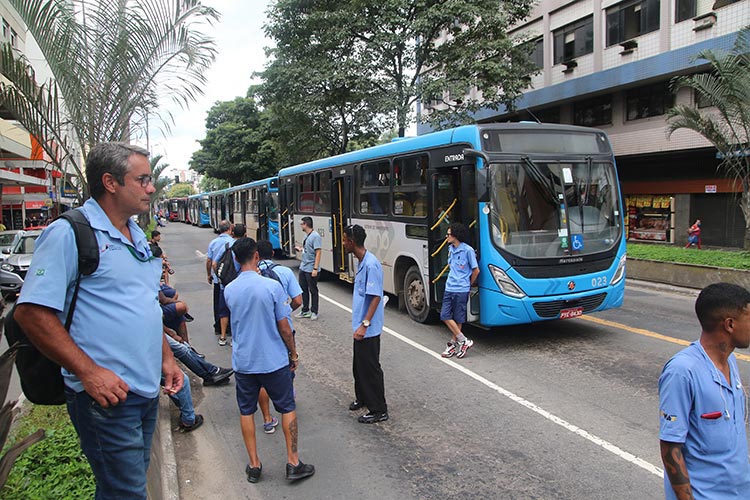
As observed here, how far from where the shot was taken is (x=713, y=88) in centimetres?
1324

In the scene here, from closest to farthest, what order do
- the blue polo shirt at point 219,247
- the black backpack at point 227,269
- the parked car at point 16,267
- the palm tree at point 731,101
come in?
1. the black backpack at point 227,269
2. the blue polo shirt at point 219,247
3. the parked car at point 16,267
4. the palm tree at point 731,101

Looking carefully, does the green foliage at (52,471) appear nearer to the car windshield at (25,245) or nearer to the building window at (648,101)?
the car windshield at (25,245)

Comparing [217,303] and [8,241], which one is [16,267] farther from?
[217,303]

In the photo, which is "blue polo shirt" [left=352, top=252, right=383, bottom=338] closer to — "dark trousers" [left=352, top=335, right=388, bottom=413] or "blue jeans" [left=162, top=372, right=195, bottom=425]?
"dark trousers" [left=352, top=335, right=388, bottom=413]

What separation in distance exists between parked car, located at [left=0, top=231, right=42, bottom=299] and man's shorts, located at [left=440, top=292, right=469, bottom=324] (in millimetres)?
9268

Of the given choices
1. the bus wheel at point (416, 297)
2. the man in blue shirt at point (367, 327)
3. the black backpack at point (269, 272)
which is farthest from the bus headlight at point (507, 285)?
the black backpack at point (269, 272)

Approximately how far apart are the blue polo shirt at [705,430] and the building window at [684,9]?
20.6 m

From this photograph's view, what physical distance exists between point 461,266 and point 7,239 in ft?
46.4

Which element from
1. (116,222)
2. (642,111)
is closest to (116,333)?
(116,222)

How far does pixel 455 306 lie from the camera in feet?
23.7

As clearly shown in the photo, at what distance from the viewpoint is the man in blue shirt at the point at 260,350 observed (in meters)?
4.12

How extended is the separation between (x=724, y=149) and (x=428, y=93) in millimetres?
8735

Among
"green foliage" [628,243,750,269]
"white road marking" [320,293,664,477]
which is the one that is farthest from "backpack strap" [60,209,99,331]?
"green foliage" [628,243,750,269]

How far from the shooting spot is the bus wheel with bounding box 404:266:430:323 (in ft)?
29.6
